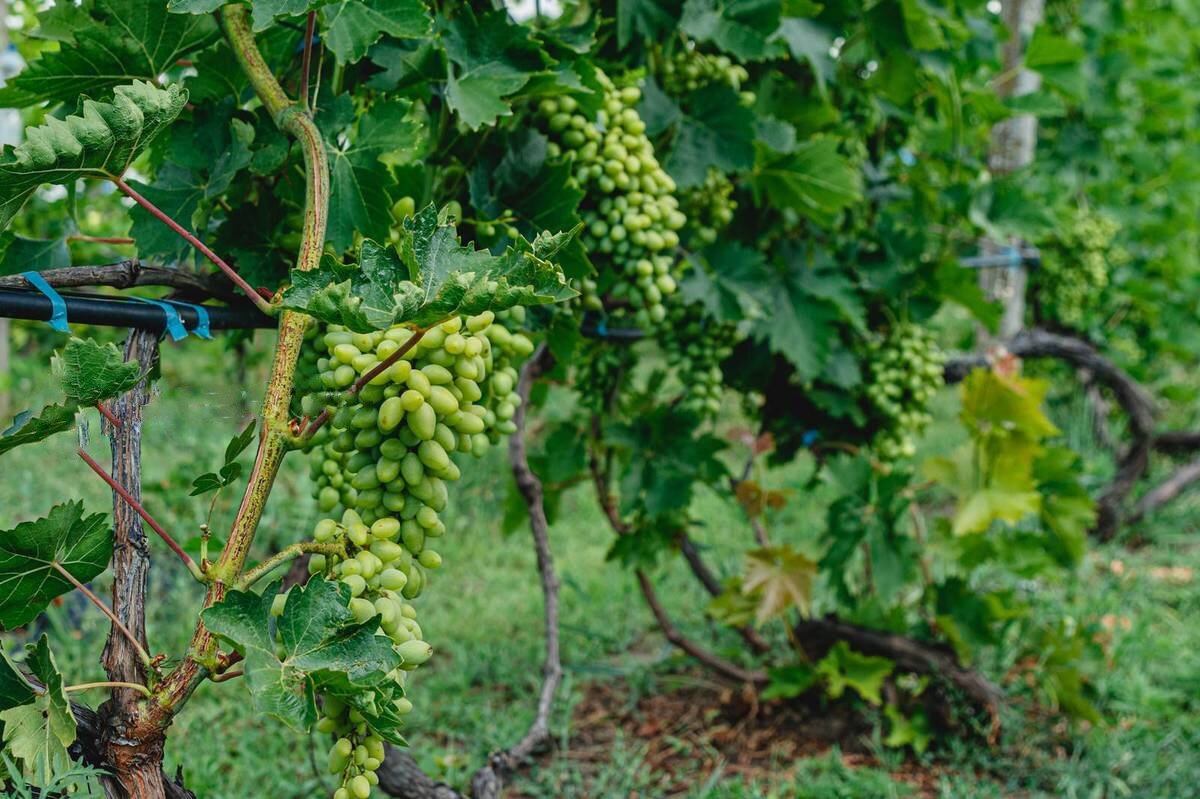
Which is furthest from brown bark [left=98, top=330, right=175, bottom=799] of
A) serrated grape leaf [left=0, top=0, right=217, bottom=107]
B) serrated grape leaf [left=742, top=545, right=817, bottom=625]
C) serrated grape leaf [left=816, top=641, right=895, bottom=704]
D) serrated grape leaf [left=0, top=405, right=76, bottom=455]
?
serrated grape leaf [left=816, top=641, right=895, bottom=704]

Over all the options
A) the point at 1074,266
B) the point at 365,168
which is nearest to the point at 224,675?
the point at 365,168

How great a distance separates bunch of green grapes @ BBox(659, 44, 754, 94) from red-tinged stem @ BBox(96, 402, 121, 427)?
51.0 inches

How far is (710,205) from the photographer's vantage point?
205 cm

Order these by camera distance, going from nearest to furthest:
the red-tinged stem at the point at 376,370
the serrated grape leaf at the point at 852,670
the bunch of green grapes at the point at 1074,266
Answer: the red-tinged stem at the point at 376,370 < the serrated grape leaf at the point at 852,670 < the bunch of green grapes at the point at 1074,266

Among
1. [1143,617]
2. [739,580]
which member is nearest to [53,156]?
[739,580]

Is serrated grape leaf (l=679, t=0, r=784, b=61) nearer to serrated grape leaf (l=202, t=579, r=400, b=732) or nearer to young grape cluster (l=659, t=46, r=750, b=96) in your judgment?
young grape cluster (l=659, t=46, r=750, b=96)

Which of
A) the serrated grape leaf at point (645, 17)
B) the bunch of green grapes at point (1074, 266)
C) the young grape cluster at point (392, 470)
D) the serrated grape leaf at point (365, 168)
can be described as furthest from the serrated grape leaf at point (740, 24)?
the bunch of green grapes at point (1074, 266)

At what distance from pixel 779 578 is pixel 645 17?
135 centimetres

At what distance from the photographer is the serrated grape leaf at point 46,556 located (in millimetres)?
933

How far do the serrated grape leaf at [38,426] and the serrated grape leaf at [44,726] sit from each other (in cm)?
19

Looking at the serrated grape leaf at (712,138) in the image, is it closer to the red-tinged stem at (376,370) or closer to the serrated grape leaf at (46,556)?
the red-tinged stem at (376,370)

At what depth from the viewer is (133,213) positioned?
127 centimetres

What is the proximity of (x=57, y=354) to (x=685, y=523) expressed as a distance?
1785 mm

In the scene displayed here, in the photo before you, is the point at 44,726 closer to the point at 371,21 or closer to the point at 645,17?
the point at 371,21
